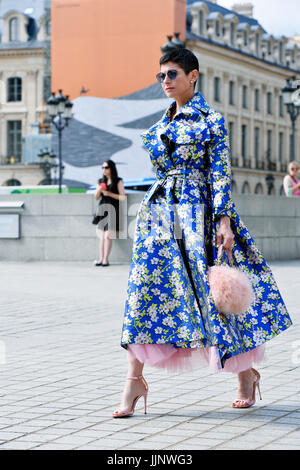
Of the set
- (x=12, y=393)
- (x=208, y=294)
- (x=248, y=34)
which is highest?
(x=248, y=34)

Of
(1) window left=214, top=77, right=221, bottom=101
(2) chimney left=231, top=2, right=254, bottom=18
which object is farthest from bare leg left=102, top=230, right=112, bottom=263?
(2) chimney left=231, top=2, right=254, bottom=18

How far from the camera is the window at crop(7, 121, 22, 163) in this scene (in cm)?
7650

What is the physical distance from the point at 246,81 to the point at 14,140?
1809 cm

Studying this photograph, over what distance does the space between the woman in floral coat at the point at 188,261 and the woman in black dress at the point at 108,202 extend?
434 inches

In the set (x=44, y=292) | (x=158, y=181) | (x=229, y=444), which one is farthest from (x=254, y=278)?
(x=44, y=292)

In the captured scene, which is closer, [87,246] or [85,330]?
[85,330]

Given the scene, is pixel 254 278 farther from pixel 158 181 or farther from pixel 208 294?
pixel 158 181

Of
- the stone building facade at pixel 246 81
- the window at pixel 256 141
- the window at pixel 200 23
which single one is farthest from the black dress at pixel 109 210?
the window at pixel 256 141

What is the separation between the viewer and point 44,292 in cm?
1195

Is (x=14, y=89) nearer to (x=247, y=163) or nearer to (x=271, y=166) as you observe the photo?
(x=247, y=163)

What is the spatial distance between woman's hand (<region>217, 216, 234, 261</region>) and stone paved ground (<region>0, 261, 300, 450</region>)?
2.58 ft

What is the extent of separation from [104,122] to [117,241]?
5027 cm

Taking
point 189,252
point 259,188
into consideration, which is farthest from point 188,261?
point 259,188

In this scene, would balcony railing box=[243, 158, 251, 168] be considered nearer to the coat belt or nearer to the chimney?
the chimney
